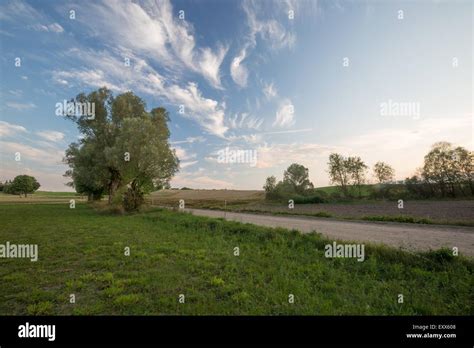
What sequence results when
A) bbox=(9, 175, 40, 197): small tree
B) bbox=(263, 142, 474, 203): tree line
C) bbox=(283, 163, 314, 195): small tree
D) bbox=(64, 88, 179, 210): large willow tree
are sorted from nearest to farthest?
bbox=(64, 88, 179, 210): large willow tree < bbox=(263, 142, 474, 203): tree line < bbox=(283, 163, 314, 195): small tree < bbox=(9, 175, 40, 197): small tree

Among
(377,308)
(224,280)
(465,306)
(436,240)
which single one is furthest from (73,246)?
(436,240)

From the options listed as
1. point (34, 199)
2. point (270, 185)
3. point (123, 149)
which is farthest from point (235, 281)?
point (34, 199)

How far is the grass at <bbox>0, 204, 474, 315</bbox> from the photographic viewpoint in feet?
15.6

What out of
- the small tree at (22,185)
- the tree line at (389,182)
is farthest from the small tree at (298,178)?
the small tree at (22,185)

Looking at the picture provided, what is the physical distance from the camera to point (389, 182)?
5428cm

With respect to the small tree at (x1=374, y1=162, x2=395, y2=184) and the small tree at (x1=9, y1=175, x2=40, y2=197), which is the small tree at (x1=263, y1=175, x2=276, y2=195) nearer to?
the small tree at (x1=374, y1=162, x2=395, y2=184)

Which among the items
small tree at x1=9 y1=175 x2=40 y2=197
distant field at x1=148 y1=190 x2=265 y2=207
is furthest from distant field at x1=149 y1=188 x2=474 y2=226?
small tree at x1=9 y1=175 x2=40 y2=197

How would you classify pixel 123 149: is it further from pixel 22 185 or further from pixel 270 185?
pixel 22 185

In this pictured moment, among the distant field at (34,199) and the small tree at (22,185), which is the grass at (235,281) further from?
the small tree at (22,185)

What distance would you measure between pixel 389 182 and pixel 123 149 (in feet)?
192

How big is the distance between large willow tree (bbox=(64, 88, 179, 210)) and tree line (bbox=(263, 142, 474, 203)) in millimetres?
33113

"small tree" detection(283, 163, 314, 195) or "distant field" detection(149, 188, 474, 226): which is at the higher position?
"small tree" detection(283, 163, 314, 195)
